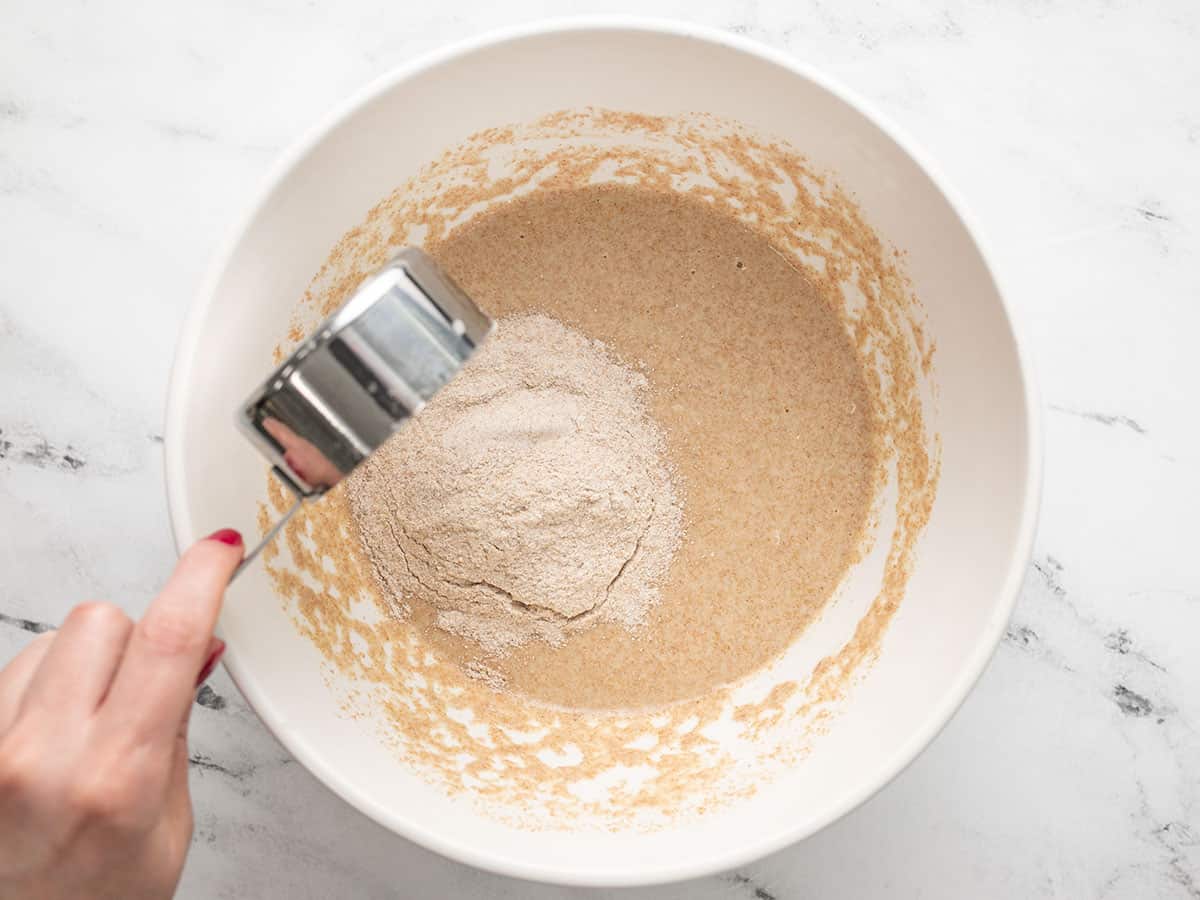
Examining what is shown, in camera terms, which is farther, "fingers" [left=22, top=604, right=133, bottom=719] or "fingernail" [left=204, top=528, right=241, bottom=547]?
"fingernail" [left=204, top=528, right=241, bottom=547]

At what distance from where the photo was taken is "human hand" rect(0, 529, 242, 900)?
0.86 metres

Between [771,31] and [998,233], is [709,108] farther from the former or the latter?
[998,233]

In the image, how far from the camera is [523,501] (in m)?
1.29

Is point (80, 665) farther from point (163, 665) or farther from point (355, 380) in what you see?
point (355, 380)

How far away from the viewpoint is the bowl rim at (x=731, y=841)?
1.05 m

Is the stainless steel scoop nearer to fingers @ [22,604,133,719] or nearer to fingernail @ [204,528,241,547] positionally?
fingernail @ [204,528,241,547]

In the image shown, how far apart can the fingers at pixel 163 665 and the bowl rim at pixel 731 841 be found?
16 centimetres

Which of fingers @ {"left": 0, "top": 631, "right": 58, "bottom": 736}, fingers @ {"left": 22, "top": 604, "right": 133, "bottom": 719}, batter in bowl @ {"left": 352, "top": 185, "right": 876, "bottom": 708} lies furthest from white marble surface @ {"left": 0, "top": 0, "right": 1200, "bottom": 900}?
fingers @ {"left": 22, "top": 604, "right": 133, "bottom": 719}

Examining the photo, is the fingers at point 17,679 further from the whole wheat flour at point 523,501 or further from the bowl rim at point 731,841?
the whole wheat flour at point 523,501

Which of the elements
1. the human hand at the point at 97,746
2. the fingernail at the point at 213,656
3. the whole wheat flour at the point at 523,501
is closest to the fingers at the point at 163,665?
the human hand at the point at 97,746

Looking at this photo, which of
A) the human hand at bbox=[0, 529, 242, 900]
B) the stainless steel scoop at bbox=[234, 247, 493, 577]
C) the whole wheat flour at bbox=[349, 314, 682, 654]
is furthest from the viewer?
the whole wheat flour at bbox=[349, 314, 682, 654]

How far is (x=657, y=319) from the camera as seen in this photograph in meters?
1.38

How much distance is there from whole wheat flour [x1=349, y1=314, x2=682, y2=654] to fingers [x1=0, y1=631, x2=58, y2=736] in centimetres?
44

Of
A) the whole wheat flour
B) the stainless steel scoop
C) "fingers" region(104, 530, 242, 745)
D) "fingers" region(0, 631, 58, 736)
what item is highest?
the stainless steel scoop
